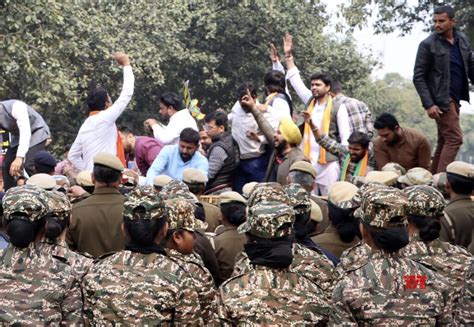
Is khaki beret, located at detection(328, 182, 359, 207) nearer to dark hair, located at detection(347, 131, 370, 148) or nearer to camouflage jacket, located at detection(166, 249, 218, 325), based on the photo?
camouflage jacket, located at detection(166, 249, 218, 325)

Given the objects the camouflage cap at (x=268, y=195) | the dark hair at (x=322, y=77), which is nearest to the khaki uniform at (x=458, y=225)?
the camouflage cap at (x=268, y=195)

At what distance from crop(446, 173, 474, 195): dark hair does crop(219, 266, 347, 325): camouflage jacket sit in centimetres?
337

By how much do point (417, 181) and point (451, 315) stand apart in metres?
3.83

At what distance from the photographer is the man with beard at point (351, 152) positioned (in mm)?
11141

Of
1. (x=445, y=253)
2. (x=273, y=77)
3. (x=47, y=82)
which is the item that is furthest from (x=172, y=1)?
(x=445, y=253)

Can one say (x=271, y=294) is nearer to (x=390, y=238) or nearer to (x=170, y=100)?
(x=390, y=238)

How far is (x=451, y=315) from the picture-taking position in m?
5.94

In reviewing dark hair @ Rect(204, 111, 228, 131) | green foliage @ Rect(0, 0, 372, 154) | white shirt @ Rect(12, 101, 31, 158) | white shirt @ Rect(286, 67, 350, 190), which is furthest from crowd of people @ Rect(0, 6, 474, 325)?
green foliage @ Rect(0, 0, 372, 154)

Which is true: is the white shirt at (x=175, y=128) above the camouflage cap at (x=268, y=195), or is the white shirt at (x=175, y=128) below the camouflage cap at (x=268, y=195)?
below

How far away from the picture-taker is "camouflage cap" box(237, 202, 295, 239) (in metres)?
5.51

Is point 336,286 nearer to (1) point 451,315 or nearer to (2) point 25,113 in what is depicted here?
(1) point 451,315

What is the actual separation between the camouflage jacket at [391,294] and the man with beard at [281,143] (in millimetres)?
4842

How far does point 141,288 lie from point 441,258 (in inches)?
89.6

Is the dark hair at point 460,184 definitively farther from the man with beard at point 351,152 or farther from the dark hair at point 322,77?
the dark hair at point 322,77
